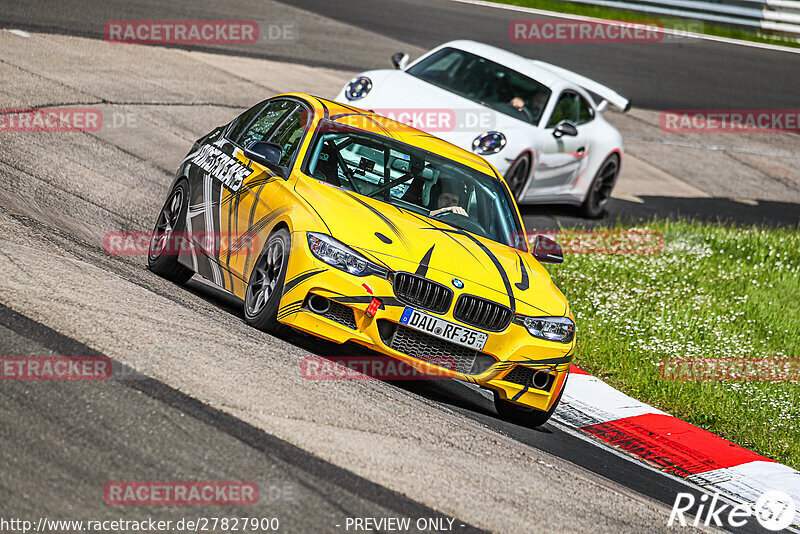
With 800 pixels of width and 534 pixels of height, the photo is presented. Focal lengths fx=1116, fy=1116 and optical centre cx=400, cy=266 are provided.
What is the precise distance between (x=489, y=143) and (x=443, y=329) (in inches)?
235

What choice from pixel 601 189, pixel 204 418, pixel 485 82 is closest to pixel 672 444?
pixel 204 418

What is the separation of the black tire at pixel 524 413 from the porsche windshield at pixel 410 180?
49.6 inches

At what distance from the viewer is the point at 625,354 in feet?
31.6

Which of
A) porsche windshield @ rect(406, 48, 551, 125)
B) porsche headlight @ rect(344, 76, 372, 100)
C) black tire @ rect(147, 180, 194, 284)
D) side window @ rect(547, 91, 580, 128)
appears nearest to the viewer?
black tire @ rect(147, 180, 194, 284)

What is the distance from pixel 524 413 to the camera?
7.60 meters

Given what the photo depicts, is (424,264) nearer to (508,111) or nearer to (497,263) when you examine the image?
(497,263)

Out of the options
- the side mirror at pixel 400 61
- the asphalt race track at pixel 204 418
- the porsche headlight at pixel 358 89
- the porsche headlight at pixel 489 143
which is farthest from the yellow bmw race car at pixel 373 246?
the side mirror at pixel 400 61

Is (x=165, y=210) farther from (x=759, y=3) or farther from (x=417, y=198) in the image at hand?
(x=759, y=3)

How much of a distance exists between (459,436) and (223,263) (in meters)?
2.42

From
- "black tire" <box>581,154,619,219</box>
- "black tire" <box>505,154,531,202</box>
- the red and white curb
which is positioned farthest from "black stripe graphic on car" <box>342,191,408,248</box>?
"black tire" <box>581,154,619,219</box>

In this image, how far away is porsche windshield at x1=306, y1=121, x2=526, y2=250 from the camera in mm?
7930

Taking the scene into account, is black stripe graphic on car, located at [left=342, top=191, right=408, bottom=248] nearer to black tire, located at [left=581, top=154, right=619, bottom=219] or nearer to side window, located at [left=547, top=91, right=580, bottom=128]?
A: side window, located at [left=547, top=91, right=580, bottom=128]

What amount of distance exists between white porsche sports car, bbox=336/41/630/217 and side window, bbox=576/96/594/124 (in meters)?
0.01

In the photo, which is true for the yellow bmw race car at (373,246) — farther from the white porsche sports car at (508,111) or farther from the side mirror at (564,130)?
the side mirror at (564,130)
